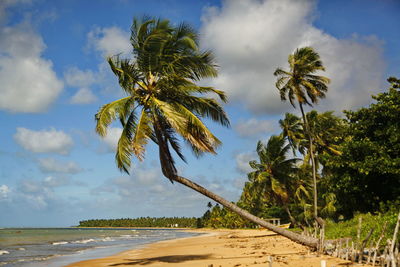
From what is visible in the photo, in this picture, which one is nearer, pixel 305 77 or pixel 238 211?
pixel 238 211

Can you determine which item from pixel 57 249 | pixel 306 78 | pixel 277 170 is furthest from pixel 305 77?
pixel 57 249

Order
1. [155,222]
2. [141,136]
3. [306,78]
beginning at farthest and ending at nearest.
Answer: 1. [155,222]
2. [306,78]
3. [141,136]

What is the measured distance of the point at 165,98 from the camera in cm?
1274

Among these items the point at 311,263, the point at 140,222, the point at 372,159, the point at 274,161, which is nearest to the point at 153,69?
the point at 311,263

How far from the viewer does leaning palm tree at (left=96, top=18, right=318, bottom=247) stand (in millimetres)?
11680

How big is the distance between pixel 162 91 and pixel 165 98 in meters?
0.34

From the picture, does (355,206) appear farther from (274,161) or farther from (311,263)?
(274,161)

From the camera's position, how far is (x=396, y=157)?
46.6ft

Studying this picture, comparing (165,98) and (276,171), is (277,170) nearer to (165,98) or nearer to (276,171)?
(276,171)

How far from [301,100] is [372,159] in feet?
31.2

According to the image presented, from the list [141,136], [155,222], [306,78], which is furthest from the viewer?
[155,222]

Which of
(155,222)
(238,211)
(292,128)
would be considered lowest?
(155,222)

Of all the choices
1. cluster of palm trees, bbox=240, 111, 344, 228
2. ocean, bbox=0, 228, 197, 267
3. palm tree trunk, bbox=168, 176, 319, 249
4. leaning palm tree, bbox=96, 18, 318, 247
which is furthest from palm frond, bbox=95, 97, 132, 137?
cluster of palm trees, bbox=240, 111, 344, 228

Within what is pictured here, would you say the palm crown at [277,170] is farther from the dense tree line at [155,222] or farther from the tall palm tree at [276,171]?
the dense tree line at [155,222]
